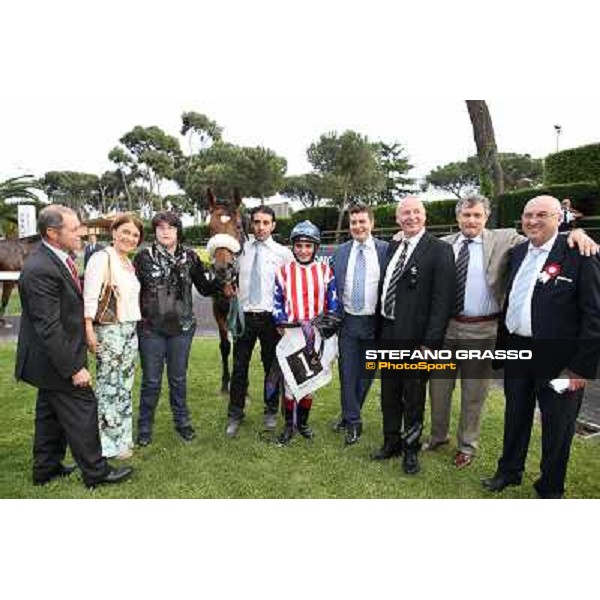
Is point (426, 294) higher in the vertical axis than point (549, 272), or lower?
lower

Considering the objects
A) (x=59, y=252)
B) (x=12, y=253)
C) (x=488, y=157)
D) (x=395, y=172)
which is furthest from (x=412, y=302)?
(x=395, y=172)

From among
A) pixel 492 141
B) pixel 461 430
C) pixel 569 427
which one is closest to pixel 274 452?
pixel 461 430

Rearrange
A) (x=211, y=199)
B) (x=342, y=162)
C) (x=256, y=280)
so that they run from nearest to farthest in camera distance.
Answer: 1. (x=256, y=280)
2. (x=211, y=199)
3. (x=342, y=162)

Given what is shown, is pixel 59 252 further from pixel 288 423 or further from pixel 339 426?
pixel 339 426

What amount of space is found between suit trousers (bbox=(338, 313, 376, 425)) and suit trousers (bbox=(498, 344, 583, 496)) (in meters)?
0.99

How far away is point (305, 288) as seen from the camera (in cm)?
348

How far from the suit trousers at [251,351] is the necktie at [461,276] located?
4.46 feet

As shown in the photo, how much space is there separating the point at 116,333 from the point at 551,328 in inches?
104

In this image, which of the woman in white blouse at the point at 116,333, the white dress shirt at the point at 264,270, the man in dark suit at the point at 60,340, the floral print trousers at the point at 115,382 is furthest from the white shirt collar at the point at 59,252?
the white dress shirt at the point at 264,270

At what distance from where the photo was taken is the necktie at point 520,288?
2791 mm

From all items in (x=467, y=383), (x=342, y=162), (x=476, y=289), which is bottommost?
(x=467, y=383)

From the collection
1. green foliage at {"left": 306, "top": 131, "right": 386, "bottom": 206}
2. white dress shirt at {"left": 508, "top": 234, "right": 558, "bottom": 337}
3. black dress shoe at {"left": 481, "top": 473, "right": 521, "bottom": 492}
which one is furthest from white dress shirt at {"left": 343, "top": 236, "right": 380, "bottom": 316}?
green foliage at {"left": 306, "top": 131, "right": 386, "bottom": 206}

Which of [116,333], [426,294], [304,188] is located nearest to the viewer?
[426,294]

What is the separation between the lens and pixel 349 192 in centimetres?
2420
